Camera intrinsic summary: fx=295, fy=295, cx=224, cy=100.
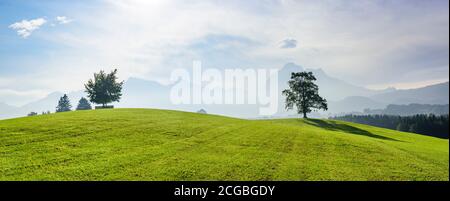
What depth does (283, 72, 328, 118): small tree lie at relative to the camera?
81.8 metres

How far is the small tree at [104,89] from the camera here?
3019 inches

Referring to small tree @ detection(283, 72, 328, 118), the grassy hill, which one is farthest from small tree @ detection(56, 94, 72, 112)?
the grassy hill

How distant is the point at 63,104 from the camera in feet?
486

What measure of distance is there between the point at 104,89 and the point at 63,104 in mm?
86379

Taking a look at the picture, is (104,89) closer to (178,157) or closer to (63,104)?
(178,157)

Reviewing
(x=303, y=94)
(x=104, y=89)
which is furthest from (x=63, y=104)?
(x=303, y=94)

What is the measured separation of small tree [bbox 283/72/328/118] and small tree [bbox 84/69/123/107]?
4690 cm

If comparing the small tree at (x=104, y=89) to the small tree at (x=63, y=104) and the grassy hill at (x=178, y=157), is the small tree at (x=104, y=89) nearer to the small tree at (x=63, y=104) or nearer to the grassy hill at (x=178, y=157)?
the grassy hill at (x=178, y=157)

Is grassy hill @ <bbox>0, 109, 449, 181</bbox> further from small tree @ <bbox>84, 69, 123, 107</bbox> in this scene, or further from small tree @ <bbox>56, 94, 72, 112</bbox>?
small tree @ <bbox>56, 94, 72, 112</bbox>

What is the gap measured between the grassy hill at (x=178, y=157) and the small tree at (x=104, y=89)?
4865cm

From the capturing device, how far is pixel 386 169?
2058cm

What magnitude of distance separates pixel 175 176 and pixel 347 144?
68.3 ft

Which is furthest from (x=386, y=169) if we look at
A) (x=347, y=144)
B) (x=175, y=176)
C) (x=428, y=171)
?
(x=175, y=176)
